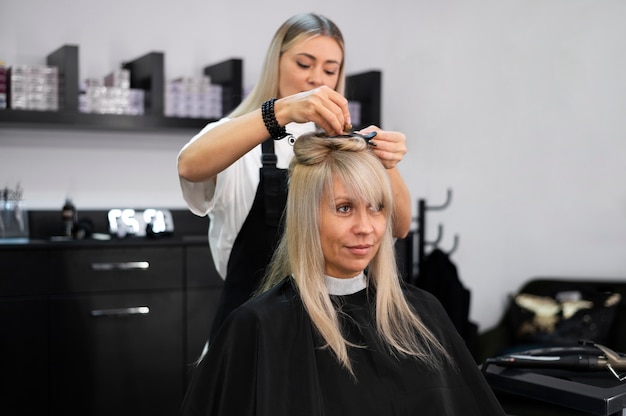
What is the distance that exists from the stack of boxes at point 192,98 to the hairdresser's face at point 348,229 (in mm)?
2282

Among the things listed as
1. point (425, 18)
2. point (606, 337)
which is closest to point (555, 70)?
point (425, 18)

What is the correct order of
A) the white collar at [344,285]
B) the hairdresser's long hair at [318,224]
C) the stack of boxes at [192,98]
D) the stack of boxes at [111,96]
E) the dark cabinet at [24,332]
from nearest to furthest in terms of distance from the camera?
the hairdresser's long hair at [318,224] < the white collar at [344,285] < the dark cabinet at [24,332] < the stack of boxes at [111,96] < the stack of boxes at [192,98]

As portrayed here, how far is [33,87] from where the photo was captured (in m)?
3.73

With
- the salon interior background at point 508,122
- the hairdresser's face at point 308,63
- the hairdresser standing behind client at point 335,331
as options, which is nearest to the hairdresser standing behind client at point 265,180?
the hairdresser's face at point 308,63

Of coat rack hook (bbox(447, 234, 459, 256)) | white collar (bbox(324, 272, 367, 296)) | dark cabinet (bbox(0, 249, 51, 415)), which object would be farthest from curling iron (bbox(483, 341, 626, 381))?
coat rack hook (bbox(447, 234, 459, 256))

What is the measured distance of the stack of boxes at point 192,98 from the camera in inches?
160

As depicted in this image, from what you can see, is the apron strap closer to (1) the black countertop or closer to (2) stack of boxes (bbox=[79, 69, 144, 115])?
(1) the black countertop

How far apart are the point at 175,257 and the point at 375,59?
5.82 feet

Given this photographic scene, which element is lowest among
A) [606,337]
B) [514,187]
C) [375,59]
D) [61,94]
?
[606,337]

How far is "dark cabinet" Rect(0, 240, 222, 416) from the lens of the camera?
11.7 ft

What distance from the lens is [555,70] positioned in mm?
5043

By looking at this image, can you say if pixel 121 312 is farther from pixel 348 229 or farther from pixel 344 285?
pixel 348 229

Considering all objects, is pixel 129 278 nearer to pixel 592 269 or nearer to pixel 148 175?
pixel 148 175

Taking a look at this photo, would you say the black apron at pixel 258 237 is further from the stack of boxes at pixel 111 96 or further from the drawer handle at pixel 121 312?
the stack of boxes at pixel 111 96
